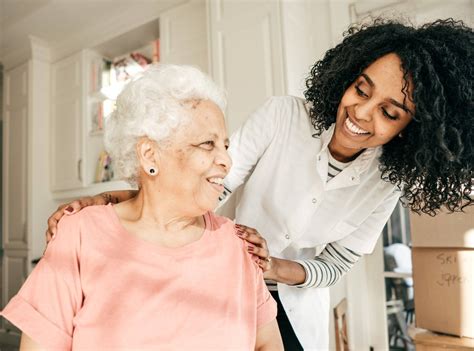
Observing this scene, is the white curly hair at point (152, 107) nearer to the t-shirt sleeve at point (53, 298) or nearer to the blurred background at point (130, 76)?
the t-shirt sleeve at point (53, 298)

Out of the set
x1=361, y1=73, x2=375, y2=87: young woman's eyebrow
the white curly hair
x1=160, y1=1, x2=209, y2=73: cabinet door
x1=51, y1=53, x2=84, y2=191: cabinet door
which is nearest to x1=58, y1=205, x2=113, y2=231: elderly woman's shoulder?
the white curly hair

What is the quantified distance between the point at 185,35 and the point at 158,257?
2.52 meters

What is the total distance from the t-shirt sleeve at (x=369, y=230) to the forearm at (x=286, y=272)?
0.85 ft

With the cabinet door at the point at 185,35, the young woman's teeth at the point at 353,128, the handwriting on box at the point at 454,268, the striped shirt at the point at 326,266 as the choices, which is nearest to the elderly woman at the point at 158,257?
the striped shirt at the point at 326,266

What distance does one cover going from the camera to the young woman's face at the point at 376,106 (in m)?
1.02

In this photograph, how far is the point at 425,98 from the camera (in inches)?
40.1

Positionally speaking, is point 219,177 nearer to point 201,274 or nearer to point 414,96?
point 201,274

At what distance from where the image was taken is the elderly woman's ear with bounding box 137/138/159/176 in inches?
37.7

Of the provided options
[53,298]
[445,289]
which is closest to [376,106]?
[53,298]

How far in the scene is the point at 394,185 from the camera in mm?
1308

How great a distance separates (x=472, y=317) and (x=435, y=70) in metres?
1.21

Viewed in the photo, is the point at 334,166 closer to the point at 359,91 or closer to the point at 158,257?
the point at 359,91

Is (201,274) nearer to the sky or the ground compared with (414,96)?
nearer to the ground

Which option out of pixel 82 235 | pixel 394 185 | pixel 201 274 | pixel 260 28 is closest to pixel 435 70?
pixel 394 185
